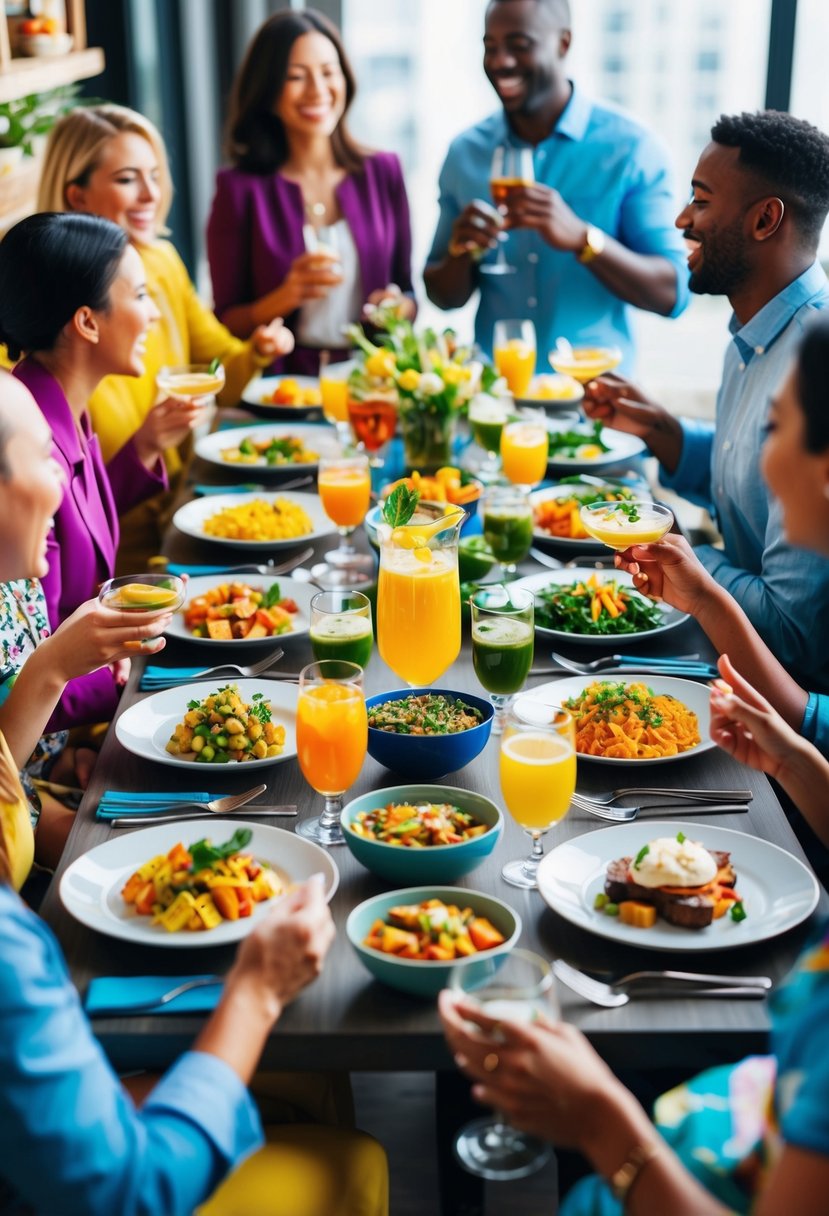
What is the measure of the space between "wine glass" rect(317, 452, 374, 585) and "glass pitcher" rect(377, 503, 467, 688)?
0.52m

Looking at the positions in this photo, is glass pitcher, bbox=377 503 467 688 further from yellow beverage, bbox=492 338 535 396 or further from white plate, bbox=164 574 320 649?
yellow beverage, bbox=492 338 535 396

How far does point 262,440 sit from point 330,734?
173 cm

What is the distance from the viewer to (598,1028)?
1.22 meters

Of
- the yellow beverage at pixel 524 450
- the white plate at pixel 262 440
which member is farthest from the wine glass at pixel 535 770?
the white plate at pixel 262 440

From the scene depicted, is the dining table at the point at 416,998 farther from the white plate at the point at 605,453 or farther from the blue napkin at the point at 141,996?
the white plate at the point at 605,453

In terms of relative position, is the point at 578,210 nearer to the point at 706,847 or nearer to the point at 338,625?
the point at 338,625

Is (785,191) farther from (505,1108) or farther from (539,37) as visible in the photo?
(505,1108)

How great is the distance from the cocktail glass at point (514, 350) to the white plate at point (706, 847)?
1833 millimetres

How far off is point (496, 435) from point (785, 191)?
0.80 m

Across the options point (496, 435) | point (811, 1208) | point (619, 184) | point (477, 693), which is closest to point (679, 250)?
point (619, 184)

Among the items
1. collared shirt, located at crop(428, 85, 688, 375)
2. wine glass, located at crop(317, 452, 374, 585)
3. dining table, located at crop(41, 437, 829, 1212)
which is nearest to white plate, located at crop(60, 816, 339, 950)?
dining table, located at crop(41, 437, 829, 1212)

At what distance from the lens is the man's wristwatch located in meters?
3.38

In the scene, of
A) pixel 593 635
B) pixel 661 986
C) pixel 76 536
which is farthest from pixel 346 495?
pixel 661 986

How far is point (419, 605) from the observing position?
1.84 meters
